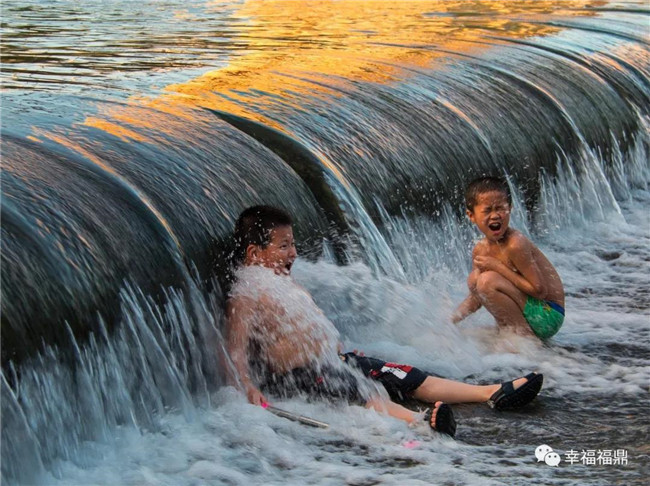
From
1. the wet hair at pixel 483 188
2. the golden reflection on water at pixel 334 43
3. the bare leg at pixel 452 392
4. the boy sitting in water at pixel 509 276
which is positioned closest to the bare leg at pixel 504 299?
the boy sitting in water at pixel 509 276

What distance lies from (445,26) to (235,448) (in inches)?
351

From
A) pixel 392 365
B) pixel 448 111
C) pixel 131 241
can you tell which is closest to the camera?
pixel 131 241


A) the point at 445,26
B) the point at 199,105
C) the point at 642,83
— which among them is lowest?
the point at 199,105

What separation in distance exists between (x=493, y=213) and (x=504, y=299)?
0.47 meters

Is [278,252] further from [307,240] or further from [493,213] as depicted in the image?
[493,213]

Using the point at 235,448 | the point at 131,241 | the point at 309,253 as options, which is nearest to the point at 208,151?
the point at 309,253

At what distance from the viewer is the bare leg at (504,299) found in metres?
6.20

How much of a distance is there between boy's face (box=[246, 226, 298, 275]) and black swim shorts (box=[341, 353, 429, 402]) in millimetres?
503

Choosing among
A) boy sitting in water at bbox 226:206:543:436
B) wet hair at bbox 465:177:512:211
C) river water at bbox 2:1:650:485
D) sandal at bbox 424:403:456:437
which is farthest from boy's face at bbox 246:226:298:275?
wet hair at bbox 465:177:512:211

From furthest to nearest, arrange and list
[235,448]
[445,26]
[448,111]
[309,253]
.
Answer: [445,26]
[448,111]
[309,253]
[235,448]

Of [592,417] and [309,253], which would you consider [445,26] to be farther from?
[592,417]

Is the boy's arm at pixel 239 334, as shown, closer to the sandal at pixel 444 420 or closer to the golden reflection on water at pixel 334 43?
the sandal at pixel 444 420

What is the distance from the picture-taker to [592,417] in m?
5.09

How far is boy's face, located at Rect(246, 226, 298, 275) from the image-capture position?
536 cm
